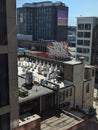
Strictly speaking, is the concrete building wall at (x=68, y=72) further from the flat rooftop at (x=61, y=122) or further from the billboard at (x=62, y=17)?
the billboard at (x=62, y=17)

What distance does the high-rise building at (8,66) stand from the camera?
10.0 m

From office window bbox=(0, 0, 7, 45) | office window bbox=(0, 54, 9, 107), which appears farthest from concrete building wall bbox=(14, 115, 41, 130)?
office window bbox=(0, 0, 7, 45)

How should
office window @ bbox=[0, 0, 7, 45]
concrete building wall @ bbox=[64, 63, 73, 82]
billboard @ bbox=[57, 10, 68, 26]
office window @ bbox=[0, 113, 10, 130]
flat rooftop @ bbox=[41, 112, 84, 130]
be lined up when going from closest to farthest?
1. office window @ bbox=[0, 0, 7, 45]
2. office window @ bbox=[0, 113, 10, 130]
3. flat rooftop @ bbox=[41, 112, 84, 130]
4. concrete building wall @ bbox=[64, 63, 73, 82]
5. billboard @ bbox=[57, 10, 68, 26]

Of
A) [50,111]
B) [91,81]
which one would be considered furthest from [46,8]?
[50,111]

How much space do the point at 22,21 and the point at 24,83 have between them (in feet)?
390

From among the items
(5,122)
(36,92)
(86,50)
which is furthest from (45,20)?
(5,122)

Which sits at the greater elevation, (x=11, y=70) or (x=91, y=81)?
(x=11, y=70)

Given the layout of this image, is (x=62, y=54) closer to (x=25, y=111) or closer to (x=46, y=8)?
(x=25, y=111)

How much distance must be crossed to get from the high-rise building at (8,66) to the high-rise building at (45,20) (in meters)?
126

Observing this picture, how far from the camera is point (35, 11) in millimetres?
138375

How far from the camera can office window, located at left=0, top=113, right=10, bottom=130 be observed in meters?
10.9

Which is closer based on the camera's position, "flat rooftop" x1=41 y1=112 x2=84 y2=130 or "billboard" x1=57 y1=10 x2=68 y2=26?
"flat rooftop" x1=41 y1=112 x2=84 y2=130

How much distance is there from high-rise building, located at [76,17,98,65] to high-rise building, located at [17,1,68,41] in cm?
5627

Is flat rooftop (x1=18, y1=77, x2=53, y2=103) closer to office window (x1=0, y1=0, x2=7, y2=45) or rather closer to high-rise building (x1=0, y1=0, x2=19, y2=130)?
high-rise building (x1=0, y1=0, x2=19, y2=130)
